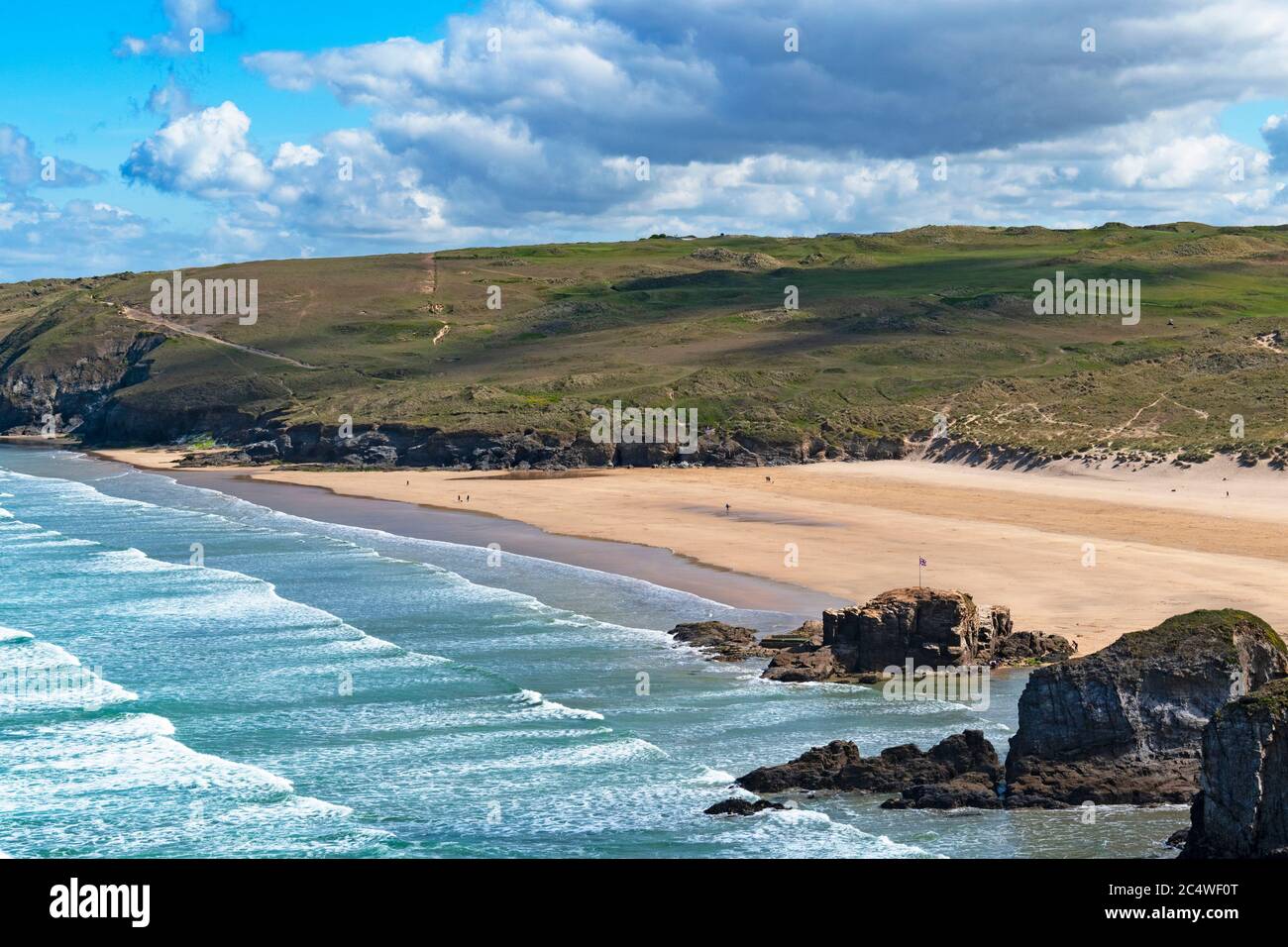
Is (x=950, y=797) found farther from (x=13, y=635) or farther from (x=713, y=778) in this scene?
(x=13, y=635)

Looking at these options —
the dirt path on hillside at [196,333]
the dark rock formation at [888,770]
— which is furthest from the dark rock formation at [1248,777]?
the dirt path on hillside at [196,333]

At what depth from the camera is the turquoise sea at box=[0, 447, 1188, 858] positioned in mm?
20766

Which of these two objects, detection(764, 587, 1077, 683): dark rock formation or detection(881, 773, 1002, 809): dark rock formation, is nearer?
detection(881, 773, 1002, 809): dark rock formation

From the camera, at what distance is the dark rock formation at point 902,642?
30531 mm

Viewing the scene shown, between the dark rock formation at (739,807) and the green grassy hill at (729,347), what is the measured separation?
52.6 m

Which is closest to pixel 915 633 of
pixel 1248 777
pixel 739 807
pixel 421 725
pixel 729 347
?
pixel 739 807

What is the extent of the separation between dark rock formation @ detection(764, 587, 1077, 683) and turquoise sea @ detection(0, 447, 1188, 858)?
95cm

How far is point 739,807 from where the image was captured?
2142 cm

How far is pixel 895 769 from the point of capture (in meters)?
22.8

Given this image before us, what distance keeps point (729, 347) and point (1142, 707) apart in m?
96.4

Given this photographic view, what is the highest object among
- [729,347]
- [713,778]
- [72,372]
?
[729,347]

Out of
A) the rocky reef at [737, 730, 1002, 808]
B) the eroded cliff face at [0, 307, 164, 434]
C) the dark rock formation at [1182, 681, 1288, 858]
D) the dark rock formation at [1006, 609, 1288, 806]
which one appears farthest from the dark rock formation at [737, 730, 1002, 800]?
the eroded cliff face at [0, 307, 164, 434]
